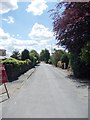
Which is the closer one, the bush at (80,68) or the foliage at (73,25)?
the foliage at (73,25)

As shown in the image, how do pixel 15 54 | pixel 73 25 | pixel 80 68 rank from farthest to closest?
pixel 15 54
pixel 80 68
pixel 73 25

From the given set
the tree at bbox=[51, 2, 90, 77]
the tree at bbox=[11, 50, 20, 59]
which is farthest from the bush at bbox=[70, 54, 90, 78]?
the tree at bbox=[11, 50, 20, 59]

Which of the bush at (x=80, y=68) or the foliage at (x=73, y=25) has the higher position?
the foliage at (x=73, y=25)

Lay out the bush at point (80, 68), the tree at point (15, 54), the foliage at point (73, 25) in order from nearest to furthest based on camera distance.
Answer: the foliage at point (73, 25), the bush at point (80, 68), the tree at point (15, 54)

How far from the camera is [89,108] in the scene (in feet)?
36.1

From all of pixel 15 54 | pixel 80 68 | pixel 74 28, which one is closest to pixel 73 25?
pixel 74 28

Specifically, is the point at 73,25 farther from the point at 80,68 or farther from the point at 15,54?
the point at 15,54

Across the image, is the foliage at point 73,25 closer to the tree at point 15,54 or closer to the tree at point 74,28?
the tree at point 74,28

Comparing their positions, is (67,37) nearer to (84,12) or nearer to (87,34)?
(87,34)

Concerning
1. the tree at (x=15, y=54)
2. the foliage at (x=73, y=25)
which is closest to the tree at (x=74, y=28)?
the foliage at (x=73, y=25)

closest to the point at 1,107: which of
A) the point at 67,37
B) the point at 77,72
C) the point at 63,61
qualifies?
the point at 67,37

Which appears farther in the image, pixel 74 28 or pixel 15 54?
pixel 15 54

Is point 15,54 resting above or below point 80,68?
above

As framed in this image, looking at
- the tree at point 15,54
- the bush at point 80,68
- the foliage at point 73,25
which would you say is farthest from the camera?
the tree at point 15,54
